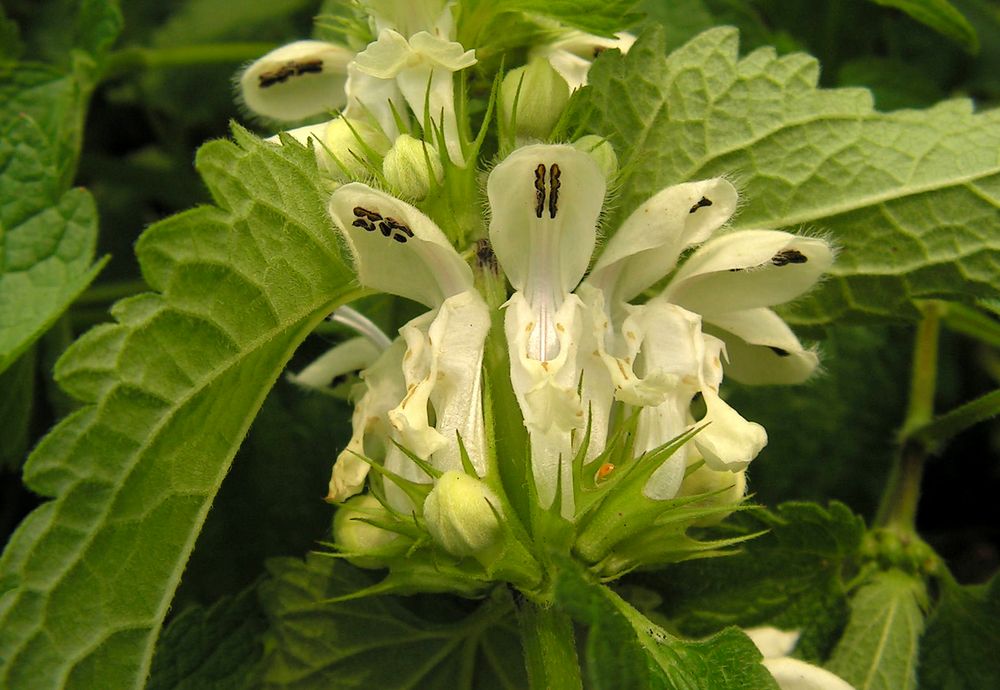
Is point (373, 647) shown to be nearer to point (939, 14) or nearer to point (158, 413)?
point (158, 413)

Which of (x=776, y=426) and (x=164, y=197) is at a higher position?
(x=164, y=197)

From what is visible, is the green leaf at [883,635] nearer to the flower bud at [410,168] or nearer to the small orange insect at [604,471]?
the small orange insect at [604,471]

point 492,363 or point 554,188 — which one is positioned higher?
point 554,188

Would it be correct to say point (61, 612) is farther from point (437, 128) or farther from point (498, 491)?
point (437, 128)

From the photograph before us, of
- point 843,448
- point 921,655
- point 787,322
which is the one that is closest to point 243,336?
point 787,322

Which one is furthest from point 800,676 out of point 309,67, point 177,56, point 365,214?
point 177,56

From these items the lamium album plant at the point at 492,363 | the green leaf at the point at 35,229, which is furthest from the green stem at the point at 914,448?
the green leaf at the point at 35,229

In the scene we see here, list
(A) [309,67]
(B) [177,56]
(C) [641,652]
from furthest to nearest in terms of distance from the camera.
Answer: (B) [177,56] < (A) [309,67] < (C) [641,652]
